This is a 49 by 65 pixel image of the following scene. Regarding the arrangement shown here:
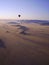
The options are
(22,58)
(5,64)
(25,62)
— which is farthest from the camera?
(22,58)

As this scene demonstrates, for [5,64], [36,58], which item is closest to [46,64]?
[36,58]

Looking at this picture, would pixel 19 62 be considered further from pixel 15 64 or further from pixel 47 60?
pixel 47 60

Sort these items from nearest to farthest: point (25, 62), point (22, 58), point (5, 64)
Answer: point (5, 64), point (25, 62), point (22, 58)

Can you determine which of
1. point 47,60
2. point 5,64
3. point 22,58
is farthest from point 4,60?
point 47,60

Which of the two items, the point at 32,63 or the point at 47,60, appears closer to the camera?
the point at 32,63

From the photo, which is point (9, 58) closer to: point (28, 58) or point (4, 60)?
point (4, 60)

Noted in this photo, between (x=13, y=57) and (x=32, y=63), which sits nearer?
(x=32, y=63)

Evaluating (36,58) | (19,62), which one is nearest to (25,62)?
(19,62)

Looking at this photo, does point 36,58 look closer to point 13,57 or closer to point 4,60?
point 13,57
